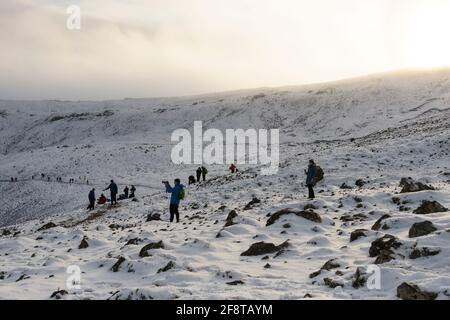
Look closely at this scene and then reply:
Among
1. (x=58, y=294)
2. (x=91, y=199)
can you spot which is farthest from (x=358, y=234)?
(x=91, y=199)

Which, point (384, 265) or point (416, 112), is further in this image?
point (416, 112)

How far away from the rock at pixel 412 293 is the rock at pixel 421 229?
3.66 meters

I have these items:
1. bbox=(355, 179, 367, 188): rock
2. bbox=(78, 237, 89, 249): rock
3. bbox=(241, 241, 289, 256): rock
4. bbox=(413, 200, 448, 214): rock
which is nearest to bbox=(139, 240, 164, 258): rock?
bbox=(241, 241, 289, 256): rock

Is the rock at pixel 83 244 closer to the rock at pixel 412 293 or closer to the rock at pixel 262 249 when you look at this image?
the rock at pixel 262 249

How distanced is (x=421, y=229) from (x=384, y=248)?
1.53 meters

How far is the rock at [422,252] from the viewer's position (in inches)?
355

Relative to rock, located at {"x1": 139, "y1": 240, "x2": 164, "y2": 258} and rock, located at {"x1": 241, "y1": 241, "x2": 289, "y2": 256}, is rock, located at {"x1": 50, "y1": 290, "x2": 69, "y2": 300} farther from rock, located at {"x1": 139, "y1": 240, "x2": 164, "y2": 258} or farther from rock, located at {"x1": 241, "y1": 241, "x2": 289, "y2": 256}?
rock, located at {"x1": 241, "y1": 241, "x2": 289, "y2": 256}

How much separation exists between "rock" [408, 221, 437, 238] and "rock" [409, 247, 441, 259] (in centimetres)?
144

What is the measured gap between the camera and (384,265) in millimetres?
8836

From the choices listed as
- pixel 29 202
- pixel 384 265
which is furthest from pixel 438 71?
pixel 384 265

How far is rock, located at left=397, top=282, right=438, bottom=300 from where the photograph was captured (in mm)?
6941

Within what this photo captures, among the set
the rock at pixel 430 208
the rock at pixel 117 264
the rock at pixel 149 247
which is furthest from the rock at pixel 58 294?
the rock at pixel 430 208
